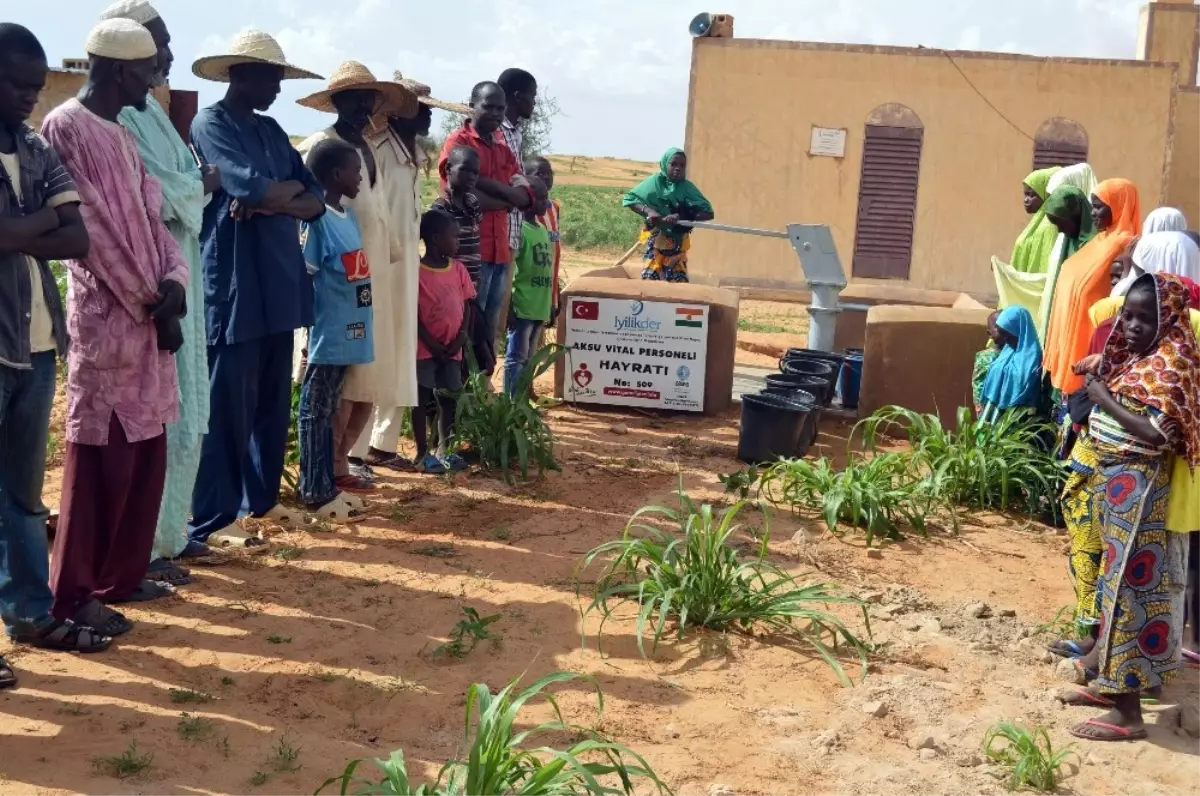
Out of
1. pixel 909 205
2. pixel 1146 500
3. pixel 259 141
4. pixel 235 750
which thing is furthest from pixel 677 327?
pixel 909 205

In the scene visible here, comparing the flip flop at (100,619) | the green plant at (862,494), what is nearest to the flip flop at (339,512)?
the flip flop at (100,619)

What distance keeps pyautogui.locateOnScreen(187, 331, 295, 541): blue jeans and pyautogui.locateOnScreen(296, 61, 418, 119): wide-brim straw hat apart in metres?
1.19

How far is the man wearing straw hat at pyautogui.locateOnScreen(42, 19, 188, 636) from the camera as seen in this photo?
405 centimetres

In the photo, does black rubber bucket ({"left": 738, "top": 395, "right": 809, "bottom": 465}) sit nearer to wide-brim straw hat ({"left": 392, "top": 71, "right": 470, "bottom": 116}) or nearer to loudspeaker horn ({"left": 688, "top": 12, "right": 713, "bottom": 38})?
wide-brim straw hat ({"left": 392, "top": 71, "right": 470, "bottom": 116})

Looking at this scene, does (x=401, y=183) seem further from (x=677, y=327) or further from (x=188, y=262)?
(x=677, y=327)

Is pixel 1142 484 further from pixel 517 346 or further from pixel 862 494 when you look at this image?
pixel 517 346

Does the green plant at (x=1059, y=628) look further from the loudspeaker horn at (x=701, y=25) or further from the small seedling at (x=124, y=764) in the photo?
the loudspeaker horn at (x=701, y=25)

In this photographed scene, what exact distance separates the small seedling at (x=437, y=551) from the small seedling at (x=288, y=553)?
0.46 m

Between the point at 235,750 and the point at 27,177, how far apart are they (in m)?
1.68

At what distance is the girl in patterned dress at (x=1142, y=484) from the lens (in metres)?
3.90

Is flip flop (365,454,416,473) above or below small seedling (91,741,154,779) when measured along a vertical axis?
above

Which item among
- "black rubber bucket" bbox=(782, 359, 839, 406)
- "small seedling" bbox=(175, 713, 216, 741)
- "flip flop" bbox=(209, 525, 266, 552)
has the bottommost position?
"small seedling" bbox=(175, 713, 216, 741)

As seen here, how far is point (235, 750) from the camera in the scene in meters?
3.46

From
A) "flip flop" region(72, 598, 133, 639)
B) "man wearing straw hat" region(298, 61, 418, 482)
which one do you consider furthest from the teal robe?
"man wearing straw hat" region(298, 61, 418, 482)
